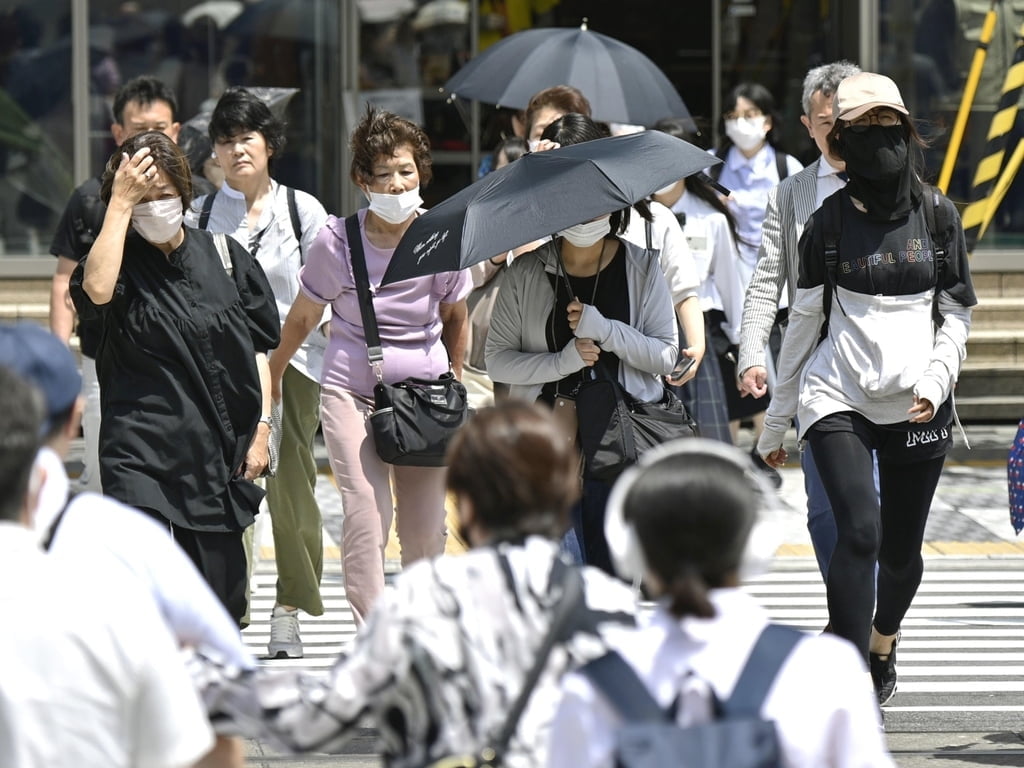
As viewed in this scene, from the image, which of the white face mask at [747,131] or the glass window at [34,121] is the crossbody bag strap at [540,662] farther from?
the glass window at [34,121]

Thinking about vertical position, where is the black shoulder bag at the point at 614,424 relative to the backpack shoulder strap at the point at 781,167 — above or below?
below

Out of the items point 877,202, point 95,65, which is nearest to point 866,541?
point 877,202

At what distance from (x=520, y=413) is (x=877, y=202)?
10.1 ft

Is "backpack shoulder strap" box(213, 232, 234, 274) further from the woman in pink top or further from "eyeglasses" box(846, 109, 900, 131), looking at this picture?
"eyeglasses" box(846, 109, 900, 131)

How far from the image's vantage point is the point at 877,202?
5980 mm

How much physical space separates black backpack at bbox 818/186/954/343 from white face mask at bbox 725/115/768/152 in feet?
15.5

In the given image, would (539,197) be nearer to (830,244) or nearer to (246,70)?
(830,244)

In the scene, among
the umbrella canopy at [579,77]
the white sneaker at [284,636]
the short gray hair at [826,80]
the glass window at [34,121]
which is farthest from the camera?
the glass window at [34,121]

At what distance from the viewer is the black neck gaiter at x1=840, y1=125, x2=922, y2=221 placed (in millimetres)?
5906

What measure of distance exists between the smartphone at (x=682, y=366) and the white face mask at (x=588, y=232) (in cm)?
69

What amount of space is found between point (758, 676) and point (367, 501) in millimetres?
3775

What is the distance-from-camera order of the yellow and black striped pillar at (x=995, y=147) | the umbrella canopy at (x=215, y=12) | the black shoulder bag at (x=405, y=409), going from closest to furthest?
1. the black shoulder bag at (x=405, y=409)
2. the yellow and black striped pillar at (x=995, y=147)
3. the umbrella canopy at (x=215, y=12)

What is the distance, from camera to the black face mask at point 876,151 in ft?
19.4

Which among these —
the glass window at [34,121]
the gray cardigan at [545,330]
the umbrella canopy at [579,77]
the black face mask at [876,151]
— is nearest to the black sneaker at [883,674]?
the gray cardigan at [545,330]
